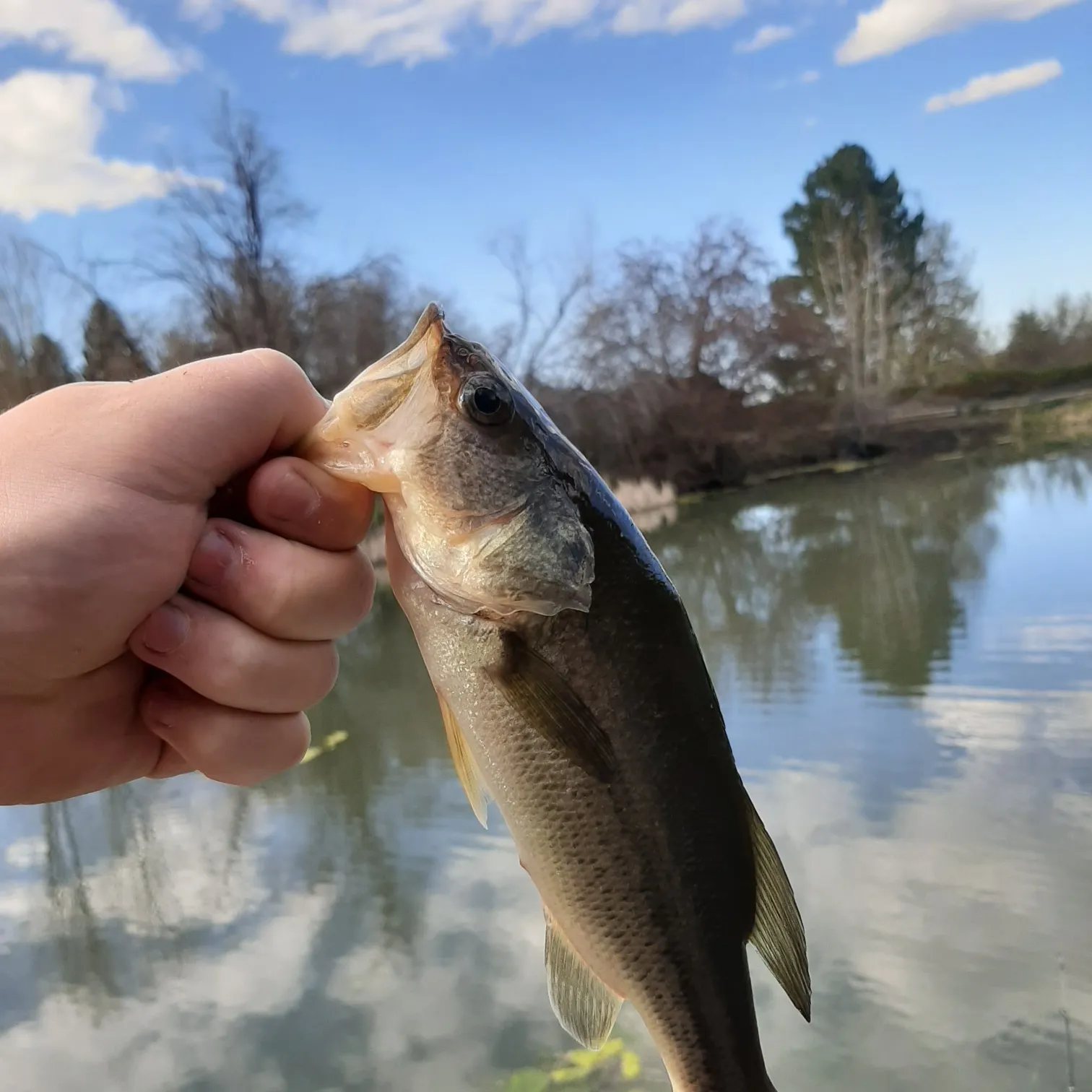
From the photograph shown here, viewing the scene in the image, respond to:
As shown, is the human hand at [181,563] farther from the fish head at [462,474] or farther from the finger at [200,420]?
the fish head at [462,474]

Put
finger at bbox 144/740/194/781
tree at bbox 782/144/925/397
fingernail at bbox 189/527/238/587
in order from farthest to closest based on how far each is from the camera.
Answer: tree at bbox 782/144/925/397, finger at bbox 144/740/194/781, fingernail at bbox 189/527/238/587

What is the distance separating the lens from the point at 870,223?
4625cm

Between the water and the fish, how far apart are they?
2369 millimetres

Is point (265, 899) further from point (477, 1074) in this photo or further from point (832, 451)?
point (832, 451)

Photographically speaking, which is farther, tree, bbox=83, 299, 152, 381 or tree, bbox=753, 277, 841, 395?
tree, bbox=753, 277, 841, 395

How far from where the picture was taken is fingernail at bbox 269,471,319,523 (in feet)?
4.98

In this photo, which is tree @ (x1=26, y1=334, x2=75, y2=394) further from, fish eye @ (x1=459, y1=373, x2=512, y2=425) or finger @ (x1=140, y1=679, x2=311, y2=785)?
fish eye @ (x1=459, y1=373, x2=512, y2=425)

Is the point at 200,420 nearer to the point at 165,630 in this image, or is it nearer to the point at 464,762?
the point at 165,630

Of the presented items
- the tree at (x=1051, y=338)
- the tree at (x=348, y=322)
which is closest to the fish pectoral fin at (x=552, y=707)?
the tree at (x=348, y=322)

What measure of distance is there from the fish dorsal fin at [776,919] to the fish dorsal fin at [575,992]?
0.95 ft

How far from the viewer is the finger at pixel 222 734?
5.42 feet

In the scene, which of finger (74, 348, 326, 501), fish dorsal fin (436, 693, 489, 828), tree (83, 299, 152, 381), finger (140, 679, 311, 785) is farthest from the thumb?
tree (83, 299, 152, 381)

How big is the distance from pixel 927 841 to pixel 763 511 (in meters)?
16.2

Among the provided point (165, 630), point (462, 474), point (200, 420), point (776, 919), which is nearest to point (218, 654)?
point (165, 630)
